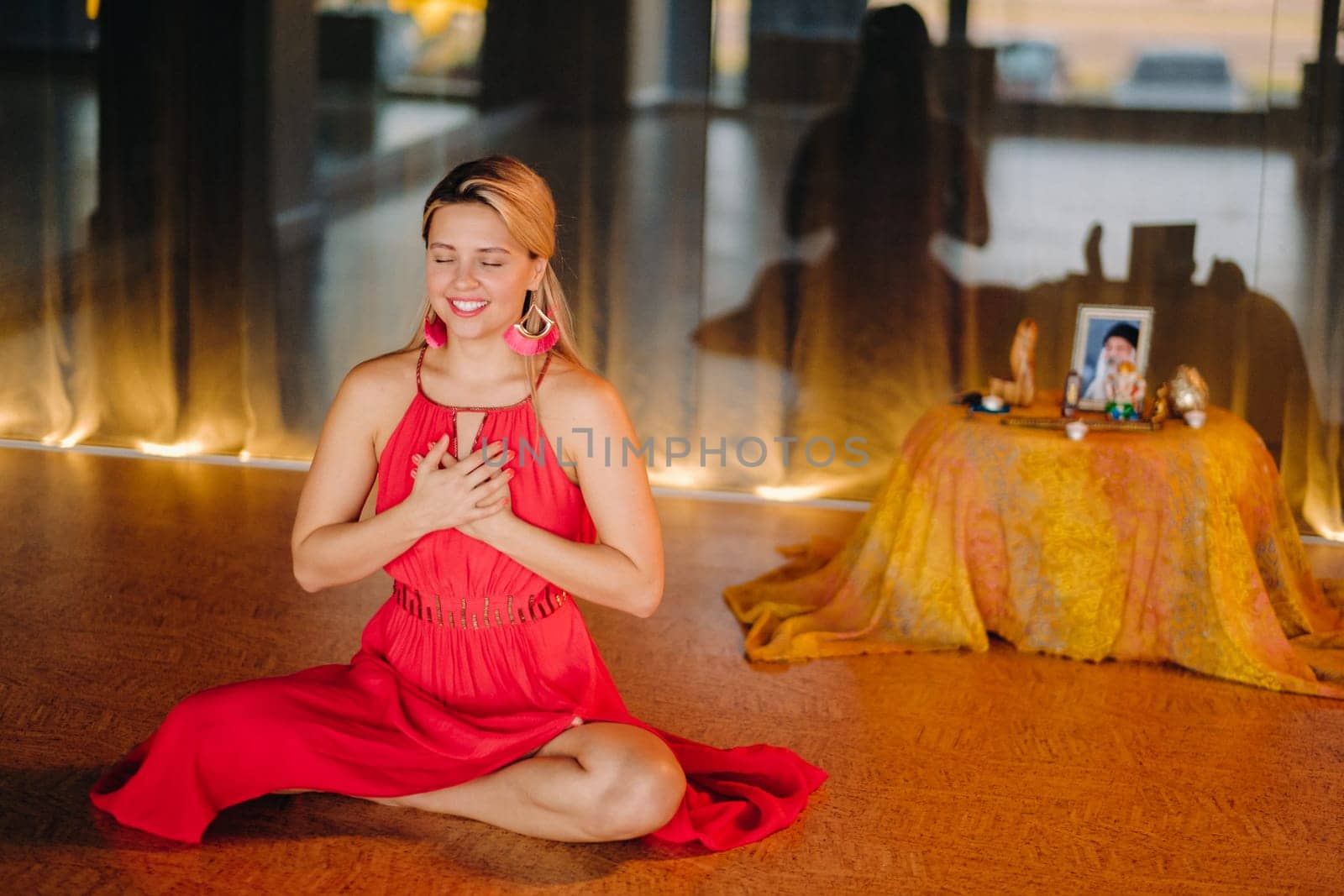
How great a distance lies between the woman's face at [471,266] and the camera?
236cm

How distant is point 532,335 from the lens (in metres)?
2.47

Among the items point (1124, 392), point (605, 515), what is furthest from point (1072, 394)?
point (605, 515)

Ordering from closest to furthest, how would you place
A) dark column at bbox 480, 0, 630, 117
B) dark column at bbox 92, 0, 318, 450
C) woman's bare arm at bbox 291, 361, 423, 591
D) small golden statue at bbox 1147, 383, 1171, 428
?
1. woman's bare arm at bbox 291, 361, 423, 591
2. small golden statue at bbox 1147, 383, 1171, 428
3. dark column at bbox 480, 0, 630, 117
4. dark column at bbox 92, 0, 318, 450

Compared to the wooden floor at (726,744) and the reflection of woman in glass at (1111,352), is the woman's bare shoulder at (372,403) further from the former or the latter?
the reflection of woman in glass at (1111,352)

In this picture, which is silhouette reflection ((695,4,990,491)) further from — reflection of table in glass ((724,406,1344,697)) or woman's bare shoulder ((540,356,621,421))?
woman's bare shoulder ((540,356,621,421))

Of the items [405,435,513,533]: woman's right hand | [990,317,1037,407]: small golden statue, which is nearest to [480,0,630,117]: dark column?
[990,317,1037,407]: small golden statue

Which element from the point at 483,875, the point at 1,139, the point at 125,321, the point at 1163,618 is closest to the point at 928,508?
the point at 1163,618

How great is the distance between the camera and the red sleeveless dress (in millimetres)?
2406

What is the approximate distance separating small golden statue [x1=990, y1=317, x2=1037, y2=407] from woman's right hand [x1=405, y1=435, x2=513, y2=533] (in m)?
1.94

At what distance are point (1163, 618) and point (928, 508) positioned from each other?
24.5 inches

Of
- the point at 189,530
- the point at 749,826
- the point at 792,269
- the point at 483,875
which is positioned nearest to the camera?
the point at 483,875

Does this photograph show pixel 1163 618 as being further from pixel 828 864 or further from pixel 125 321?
pixel 125 321

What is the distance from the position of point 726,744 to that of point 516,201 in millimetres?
1252

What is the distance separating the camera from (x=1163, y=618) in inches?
143
